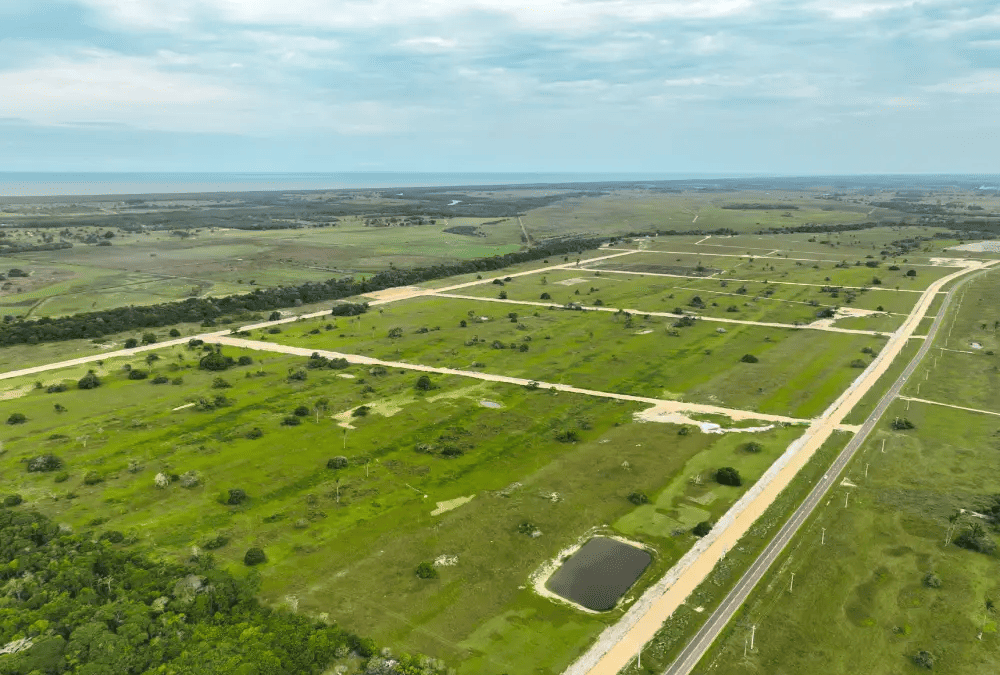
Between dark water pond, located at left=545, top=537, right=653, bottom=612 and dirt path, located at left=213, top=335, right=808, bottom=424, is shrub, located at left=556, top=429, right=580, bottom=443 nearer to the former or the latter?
dirt path, located at left=213, top=335, right=808, bottom=424

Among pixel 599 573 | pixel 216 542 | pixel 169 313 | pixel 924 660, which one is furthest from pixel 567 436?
pixel 169 313

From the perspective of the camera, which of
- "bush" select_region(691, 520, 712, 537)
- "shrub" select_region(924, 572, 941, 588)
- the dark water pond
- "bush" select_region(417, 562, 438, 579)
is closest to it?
the dark water pond

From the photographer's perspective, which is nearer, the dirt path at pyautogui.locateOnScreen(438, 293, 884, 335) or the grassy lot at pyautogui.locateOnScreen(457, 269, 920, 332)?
the dirt path at pyautogui.locateOnScreen(438, 293, 884, 335)

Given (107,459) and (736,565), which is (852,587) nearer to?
(736,565)

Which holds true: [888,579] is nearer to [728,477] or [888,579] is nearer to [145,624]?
[728,477]

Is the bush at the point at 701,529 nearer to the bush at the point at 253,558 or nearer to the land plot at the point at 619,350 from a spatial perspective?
the land plot at the point at 619,350

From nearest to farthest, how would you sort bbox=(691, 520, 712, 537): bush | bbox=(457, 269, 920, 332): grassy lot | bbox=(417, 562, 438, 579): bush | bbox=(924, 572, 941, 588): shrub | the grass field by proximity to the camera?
the grass field < bbox=(924, 572, 941, 588): shrub < bbox=(417, 562, 438, 579): bush < bbox=(691, 520, 712, 537): bush < bbox=(457, 269, 920, 332): grassy lot

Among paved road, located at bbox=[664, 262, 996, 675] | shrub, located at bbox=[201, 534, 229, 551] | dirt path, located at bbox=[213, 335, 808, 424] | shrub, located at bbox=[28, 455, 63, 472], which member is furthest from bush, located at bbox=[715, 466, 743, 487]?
shrub, located at bbox=[28, 455, 63, 472]
